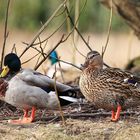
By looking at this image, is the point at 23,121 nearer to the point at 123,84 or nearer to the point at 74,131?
the point at 74,131

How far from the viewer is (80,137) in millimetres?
6840

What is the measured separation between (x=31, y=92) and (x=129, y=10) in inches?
149

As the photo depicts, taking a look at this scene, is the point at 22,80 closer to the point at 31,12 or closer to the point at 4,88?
the point at 4,88

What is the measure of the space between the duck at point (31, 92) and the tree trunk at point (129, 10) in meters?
3.27

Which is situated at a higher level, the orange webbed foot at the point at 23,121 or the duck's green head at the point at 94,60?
the duck's green head at the point at 94,60

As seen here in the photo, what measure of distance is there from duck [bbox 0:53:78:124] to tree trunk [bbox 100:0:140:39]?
129 inches

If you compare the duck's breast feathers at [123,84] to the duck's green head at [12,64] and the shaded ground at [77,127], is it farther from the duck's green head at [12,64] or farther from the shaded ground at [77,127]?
the duck's green head at [12,64]

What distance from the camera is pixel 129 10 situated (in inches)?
432

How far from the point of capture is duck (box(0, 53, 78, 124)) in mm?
7504

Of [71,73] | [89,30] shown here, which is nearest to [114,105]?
[71,73]

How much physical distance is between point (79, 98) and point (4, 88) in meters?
1.21

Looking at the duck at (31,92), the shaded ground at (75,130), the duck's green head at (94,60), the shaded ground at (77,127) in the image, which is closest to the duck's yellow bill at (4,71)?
the duck at (31,92)

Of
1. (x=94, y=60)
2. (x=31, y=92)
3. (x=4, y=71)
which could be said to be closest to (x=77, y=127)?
(x=31, y=92)

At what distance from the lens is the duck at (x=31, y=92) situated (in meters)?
7.50
